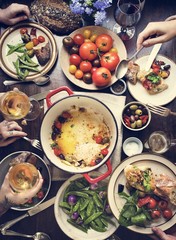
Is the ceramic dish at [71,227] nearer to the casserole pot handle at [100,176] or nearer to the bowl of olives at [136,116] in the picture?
the casserole pot handle at [100,176]

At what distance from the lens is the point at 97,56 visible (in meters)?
2.24

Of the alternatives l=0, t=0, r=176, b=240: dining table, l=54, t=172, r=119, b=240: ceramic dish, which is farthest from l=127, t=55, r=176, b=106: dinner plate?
l=54, t=172, r=119, b=240: ceramic dish

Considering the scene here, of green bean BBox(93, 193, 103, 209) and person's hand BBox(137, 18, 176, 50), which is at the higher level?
person's hand BBox(137, 18, 176, 50)

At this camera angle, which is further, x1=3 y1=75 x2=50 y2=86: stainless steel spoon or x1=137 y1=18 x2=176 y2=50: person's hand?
x1=3 y1=75 x2=50 y2=86: stainless steel spoon

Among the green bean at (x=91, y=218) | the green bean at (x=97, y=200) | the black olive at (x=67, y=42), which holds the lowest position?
the green bean at (x=91, y=218)

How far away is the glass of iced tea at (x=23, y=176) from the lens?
2.00 m

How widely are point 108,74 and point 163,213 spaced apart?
0.75 m

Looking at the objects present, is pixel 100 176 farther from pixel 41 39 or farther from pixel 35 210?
pixel 41 39

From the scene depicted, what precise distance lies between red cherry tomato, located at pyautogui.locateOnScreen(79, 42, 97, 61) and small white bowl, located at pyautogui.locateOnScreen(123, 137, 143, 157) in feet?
1.56

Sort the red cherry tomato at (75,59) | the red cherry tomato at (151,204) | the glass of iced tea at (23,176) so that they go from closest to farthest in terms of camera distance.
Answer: the glass of iced tea at (23,176), the red cherry tomato at (151,204), the red cherry tomato at (75,59)

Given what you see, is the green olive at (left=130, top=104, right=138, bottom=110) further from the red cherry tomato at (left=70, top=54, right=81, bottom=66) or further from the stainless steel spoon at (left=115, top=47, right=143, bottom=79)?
the red cherry tomato at (left=70, top=54, right=81, bottom=66)

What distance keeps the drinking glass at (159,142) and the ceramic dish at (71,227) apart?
326 millimetres

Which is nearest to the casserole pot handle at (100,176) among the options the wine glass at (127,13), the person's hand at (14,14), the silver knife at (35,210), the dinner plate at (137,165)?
the dinner plate at (137,165)

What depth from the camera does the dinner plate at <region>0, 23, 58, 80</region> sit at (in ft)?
7.34
